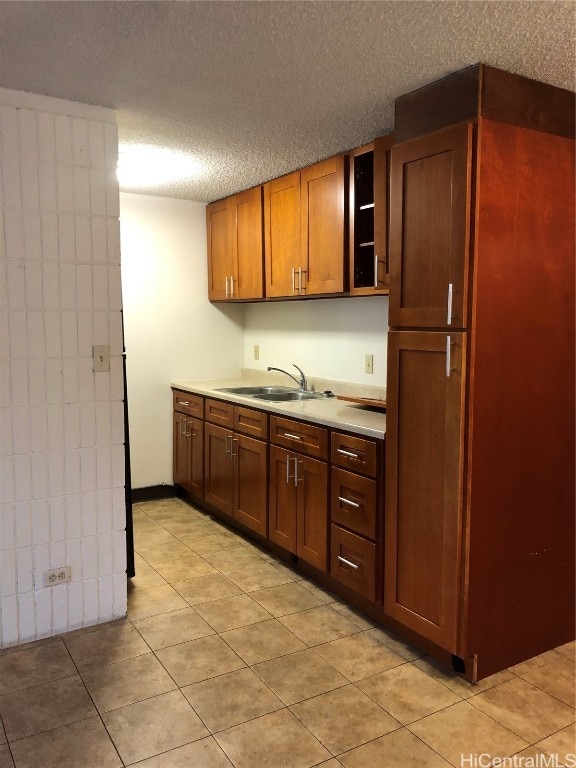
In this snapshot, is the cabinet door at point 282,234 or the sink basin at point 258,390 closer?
the cabinet door at point 282,234

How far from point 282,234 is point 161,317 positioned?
4.22 feet

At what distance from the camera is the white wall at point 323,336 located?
3598 millimetres

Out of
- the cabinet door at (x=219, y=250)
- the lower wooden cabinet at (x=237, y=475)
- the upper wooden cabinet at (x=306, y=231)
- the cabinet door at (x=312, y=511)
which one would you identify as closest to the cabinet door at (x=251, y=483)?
the lower wooden cabinet at (x=237, y=475)

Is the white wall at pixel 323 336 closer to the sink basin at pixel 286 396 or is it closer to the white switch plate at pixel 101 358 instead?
the sink basin at pixel 286 396

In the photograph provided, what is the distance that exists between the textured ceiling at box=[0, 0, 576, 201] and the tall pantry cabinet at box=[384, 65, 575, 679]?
0.19m

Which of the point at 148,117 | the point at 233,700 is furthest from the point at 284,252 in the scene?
the point at 233,700

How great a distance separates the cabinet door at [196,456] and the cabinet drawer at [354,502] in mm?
1518

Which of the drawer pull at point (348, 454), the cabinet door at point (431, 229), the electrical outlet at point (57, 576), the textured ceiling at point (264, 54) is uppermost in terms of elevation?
the textured ceiling at point (264, 54)

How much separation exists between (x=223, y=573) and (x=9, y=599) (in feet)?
3.67

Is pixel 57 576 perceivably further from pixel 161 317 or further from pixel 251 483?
pixel 161 317

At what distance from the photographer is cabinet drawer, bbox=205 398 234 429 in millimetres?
3830

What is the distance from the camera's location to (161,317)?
4555 mm

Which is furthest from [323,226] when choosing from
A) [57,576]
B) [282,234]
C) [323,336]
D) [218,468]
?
[57,576]

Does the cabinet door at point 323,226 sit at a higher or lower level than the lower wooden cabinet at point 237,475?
higher
